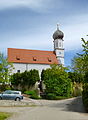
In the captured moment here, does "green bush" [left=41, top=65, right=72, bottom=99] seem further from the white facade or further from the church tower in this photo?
the church tower

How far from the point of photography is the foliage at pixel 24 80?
52.2 metres

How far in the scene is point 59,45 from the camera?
7888 centimetres

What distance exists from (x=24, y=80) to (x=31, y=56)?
63.8 ft

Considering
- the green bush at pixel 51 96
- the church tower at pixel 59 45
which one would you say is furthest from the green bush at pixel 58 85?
the church tower at pixel 59 45

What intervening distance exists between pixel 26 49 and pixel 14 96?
1759 inches

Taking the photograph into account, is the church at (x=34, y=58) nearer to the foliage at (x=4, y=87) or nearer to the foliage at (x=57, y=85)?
the foliage at (x=4, y=87)

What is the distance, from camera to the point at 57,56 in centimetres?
7669

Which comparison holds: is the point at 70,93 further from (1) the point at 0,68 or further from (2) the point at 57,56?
(2) the point at 57,56

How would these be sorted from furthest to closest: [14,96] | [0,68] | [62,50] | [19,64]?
[62,50] < [19,64] < [0,68] < [14,96]

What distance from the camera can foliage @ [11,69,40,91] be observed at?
52.2m

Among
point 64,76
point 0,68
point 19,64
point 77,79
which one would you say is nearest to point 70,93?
point 64,76

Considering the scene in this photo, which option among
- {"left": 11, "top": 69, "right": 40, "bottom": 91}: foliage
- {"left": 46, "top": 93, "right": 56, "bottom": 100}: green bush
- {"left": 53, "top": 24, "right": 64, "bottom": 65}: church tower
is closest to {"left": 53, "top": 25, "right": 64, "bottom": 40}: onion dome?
{"left": 53, "top": 24, "right": 64, "bottom": 65}: church tower

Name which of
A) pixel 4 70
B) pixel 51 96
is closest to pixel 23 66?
pixel 4 70

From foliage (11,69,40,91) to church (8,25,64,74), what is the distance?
13.7 metres
